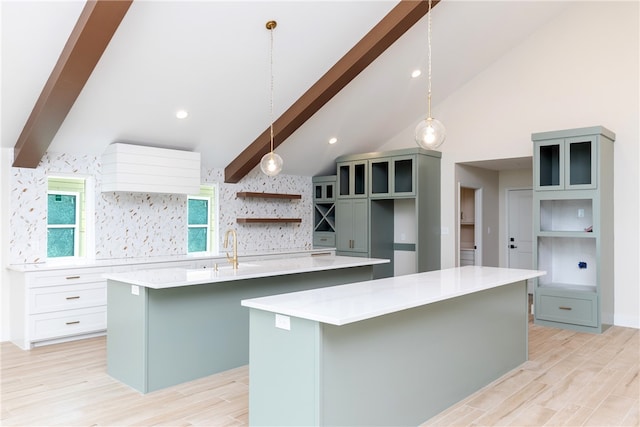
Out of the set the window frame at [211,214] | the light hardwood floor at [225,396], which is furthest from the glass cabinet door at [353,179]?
→ the light hardwood floor at [225,396]

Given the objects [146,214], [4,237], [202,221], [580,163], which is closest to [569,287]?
[580,163]

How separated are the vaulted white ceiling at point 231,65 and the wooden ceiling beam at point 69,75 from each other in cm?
10

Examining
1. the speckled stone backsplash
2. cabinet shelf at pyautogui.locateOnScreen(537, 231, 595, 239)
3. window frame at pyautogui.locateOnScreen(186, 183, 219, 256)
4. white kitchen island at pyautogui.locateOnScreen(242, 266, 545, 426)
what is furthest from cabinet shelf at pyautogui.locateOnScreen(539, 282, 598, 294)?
window frame at pyautogui.locateOnScreen(186, 183, 219, 256)

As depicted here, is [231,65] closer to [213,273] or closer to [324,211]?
[213,273]

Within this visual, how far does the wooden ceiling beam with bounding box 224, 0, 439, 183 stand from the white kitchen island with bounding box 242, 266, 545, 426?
2.57 metres

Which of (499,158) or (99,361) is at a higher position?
(499,158)

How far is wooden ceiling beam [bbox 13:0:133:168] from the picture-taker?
338 centimetres

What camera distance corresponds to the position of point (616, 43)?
18.1ft

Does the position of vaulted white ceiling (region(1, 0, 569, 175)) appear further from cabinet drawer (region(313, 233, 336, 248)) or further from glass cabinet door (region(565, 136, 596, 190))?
glass cabinet door (region(565, 136, 596, 190))

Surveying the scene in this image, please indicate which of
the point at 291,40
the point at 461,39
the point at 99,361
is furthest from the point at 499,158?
the point at 99,361

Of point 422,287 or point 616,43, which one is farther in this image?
point 616,43

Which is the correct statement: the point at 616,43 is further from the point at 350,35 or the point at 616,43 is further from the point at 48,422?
the point at 48,422

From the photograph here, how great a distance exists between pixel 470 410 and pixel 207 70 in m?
3.75

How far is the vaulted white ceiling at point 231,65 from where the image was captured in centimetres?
382
